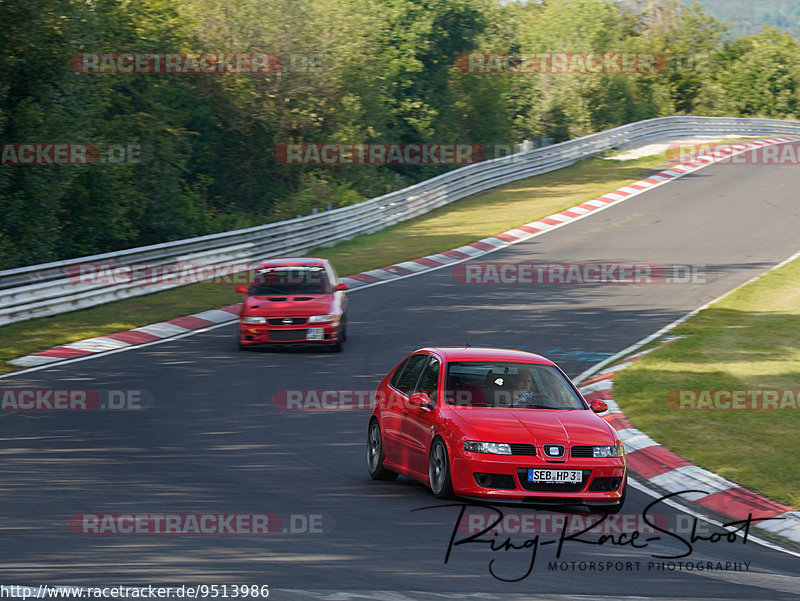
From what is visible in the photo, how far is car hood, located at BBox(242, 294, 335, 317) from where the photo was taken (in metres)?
18.3

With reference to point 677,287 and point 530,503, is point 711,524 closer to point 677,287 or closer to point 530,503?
point 530,503

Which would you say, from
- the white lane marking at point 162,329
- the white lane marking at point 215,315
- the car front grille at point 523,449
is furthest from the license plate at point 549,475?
the white lane marking at point 215,315

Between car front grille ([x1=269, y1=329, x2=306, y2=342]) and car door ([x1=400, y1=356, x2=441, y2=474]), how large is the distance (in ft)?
26.4

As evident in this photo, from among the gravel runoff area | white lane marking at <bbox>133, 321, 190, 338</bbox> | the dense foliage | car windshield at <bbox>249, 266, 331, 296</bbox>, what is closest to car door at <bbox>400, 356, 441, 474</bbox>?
car windshield at <bbox>249, 266, 331, 296</bbox>

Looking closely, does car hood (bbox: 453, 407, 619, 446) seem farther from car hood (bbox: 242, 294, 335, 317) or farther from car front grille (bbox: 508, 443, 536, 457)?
car hood (bbox: 242, 294, 335, 317)

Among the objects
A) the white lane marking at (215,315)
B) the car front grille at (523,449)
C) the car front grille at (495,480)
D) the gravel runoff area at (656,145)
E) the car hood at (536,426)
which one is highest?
the gravel runoff area at (656,145)

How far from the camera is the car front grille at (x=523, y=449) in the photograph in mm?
8898

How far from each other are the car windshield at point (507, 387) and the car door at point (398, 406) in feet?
1.87

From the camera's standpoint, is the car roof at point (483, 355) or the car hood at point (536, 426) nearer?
the car hood at point (536, 426)

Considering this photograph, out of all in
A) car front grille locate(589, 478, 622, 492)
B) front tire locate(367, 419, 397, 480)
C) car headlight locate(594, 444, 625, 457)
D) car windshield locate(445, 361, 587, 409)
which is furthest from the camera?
front tire locate(367, 419, 397, 480)

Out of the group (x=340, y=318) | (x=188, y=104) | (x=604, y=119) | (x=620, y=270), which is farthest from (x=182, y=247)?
(x=604, y=119)

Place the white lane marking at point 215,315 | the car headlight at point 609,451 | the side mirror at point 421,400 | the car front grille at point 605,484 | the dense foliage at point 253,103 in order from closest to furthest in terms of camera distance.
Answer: the car front grille at point 605,484, the car headlight at point 609,451, the side mirror at point 421,400, the white lane marking at point 215,315, the dense foliage at point 253,103

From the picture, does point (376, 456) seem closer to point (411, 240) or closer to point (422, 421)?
point (422, 421)

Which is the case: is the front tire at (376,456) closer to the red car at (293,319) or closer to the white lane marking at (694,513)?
the white lane marking at (694,513)
